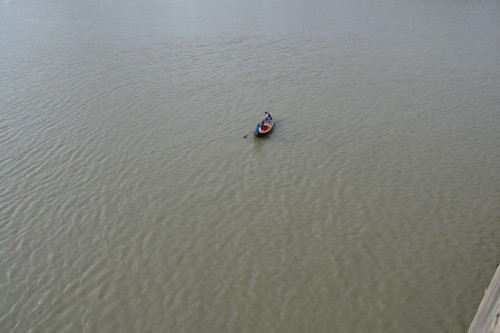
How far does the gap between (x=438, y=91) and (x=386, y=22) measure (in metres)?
15.7

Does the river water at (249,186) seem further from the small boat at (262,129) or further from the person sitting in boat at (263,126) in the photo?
the person sitting in boat at (263,126)

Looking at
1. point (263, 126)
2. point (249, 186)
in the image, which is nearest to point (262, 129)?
point (263, 126)

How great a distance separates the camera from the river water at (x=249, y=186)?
11.9m

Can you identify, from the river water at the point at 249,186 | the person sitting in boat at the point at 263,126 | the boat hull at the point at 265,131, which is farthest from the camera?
the person sitting in boat at the point at 263,126

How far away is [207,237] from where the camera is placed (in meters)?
14.2

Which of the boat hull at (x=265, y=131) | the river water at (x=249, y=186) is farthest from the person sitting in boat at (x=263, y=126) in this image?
the river water at (x=249, y=186)

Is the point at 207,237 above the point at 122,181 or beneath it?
beneath

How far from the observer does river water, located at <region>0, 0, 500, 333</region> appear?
11883 mm

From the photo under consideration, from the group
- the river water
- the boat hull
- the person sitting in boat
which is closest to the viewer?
the river water

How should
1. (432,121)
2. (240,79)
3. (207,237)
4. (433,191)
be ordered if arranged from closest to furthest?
1. (207,237)
2. (433,191)
3. (432,121)
4. (240,79)

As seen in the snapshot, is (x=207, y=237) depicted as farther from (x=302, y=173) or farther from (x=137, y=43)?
(x=137, y=43)

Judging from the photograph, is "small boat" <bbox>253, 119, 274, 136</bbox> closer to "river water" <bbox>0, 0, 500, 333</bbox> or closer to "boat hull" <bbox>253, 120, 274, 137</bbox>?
"boat hull" <bbox>253, 120, 274, 137</bbox>

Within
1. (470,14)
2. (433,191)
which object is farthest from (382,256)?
(470,14)

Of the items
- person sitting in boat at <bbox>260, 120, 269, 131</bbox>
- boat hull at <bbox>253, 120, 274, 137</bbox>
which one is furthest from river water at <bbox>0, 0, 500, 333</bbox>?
person sitting in boat at <bbox>260, 120, 269, 131</bbox>
